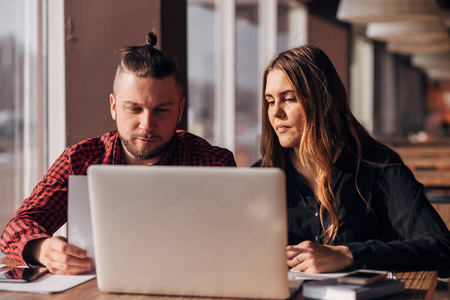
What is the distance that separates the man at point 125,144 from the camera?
194 centimetres

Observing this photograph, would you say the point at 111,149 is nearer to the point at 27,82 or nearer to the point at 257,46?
the point at 27,82

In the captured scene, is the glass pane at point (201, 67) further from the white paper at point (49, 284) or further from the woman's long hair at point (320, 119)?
the white paper at point (49, 284)

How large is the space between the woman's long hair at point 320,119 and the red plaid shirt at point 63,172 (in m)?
0.26

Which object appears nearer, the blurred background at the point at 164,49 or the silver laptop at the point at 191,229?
the silver laptop at the point at 191,229

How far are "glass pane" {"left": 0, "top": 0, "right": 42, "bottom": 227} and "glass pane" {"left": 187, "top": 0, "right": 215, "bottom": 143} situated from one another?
250 centimetres

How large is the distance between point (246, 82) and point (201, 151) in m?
4.87

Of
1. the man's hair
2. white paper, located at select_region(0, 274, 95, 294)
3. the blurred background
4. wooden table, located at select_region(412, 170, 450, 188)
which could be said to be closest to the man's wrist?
white paper, located at select_region(0, 274, 95, 294)

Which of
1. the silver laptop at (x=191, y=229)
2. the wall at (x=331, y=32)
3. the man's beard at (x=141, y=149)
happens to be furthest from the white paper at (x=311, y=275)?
the wall at (x=331, y=32)

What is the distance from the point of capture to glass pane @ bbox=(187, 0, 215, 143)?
584 cm

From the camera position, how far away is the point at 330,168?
219 cm

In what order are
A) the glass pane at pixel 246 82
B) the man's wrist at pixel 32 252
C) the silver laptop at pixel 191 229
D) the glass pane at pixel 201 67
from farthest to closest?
the glass pane at pixel 246 82, the glass pane at pixel 201 67, the man's wrist at pixel 32 252, the silver laptop at pixel 191 229

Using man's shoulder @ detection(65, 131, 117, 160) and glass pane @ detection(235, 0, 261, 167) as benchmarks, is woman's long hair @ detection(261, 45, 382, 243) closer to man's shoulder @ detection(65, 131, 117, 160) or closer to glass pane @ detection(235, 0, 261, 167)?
man's shoulder @ detection(65, 131, 117, 160)

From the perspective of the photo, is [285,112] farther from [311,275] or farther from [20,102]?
[20,102]

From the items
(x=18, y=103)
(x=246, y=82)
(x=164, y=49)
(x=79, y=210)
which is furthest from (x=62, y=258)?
(x=246, y=82)
